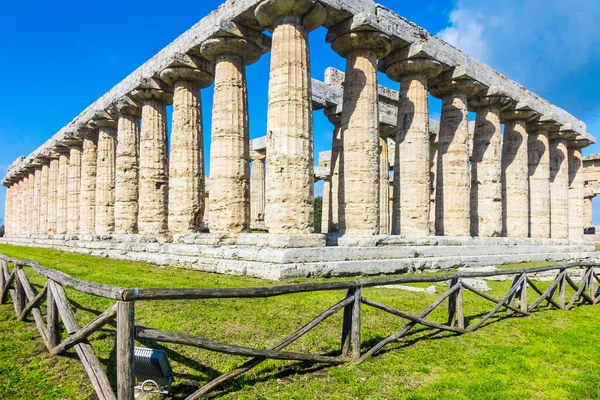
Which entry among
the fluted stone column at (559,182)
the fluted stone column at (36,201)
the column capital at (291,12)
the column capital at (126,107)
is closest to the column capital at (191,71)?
the column capital at (126,107)

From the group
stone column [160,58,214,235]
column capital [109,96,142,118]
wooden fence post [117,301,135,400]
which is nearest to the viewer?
wooden fence post [117,301,135,400]

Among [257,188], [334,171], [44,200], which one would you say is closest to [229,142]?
[334,171]

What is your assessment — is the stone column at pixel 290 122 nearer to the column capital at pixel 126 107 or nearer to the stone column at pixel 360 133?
the stone column at pixel 360 133

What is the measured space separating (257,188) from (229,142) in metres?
17.9

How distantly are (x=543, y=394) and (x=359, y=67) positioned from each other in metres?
11.6

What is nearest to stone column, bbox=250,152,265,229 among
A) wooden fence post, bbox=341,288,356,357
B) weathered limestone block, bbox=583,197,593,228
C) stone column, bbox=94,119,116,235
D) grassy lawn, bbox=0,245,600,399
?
stone column, bbox=94,119,116,235

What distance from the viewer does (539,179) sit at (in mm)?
23688

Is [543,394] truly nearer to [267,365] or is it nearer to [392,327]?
[392,327]

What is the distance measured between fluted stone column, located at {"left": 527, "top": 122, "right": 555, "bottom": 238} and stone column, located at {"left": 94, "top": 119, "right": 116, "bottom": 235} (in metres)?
22.7

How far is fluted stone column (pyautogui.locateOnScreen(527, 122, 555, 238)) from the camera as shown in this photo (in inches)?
915

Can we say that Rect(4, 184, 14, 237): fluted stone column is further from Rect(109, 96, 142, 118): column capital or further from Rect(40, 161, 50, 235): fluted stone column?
Rect(109, 96, 142, 118): column capital

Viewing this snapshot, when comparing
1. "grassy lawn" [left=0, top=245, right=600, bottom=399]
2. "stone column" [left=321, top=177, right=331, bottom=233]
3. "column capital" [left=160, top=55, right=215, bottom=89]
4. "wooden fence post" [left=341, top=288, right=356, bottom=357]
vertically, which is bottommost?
"grassy lawn" [left=0, top=245, right=600, bottom=399]

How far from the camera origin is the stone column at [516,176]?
2158 centimetres

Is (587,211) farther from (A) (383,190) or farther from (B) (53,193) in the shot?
(B) (53,193)
